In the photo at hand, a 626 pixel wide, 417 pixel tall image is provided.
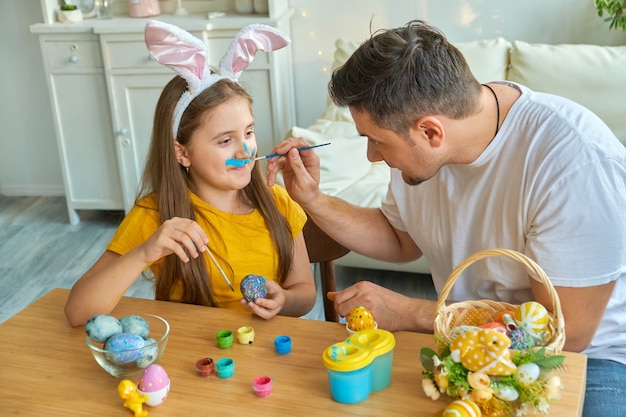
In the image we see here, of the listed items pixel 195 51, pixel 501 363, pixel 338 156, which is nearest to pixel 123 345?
pixel 501 363

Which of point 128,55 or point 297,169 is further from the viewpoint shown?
point 128,55

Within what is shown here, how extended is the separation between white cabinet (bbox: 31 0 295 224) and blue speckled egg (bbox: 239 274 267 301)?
224 cm

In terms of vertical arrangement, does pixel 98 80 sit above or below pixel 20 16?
below

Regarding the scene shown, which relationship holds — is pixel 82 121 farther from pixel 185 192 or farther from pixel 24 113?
pixel 185 192

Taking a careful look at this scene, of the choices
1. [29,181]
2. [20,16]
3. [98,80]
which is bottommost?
Result: [29,181]

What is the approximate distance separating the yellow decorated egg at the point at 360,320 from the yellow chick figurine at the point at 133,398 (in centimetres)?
39

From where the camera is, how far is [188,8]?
160 inches

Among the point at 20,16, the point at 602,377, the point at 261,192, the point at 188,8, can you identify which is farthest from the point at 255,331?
the point at 20,16

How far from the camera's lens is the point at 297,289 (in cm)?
180

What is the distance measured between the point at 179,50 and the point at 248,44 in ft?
0.54

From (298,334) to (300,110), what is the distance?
9.21ft

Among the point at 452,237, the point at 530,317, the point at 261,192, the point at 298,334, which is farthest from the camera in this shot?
the point at 261,192

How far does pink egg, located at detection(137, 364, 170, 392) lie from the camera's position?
121 centimetres

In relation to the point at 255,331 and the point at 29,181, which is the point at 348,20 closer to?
the point at 29,181
